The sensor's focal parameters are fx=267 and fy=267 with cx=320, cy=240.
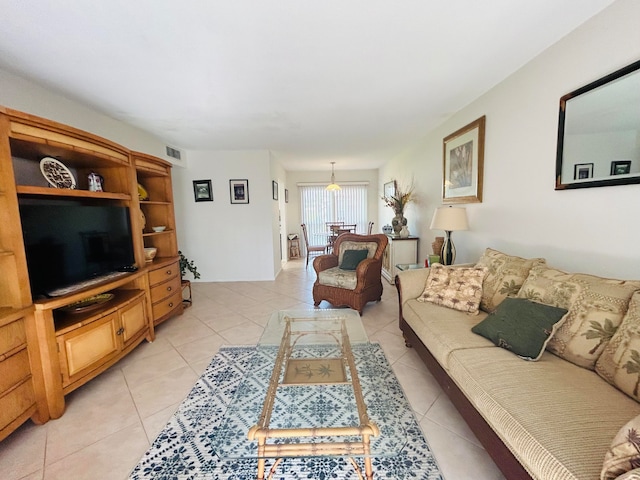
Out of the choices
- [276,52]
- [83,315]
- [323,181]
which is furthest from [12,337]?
[323,181]

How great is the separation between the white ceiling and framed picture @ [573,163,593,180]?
87 centimetres

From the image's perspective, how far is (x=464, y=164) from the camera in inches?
118

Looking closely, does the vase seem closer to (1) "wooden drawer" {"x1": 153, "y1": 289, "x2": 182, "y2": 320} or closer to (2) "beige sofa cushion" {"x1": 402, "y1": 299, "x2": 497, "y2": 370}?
(2) "beige sofa cushion" {"x1": 402, "y1": 299, "x2": 497, "y2": 370}

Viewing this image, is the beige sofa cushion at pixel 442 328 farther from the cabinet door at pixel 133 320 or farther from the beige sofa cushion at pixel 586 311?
the cabinet door at pixel 133 320

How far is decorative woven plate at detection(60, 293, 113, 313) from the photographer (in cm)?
203

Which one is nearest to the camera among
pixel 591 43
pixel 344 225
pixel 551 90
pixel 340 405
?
pixel 340 405

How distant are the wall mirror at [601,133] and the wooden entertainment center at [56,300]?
339 centimetres

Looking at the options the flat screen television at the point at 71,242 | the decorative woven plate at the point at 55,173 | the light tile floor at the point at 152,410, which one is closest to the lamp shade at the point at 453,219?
the light tile floor at the point at 152,410

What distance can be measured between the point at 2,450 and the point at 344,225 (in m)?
6.34

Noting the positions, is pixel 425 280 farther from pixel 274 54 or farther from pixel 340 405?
pixel 274 54

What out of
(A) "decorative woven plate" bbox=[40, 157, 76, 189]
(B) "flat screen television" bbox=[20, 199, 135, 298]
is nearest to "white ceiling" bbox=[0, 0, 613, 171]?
(A) "decorative woven plate" bbox=[40, 157, 76, 189]

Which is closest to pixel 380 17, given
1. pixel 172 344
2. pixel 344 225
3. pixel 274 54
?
pixel 274 54

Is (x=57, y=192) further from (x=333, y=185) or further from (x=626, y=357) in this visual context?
(x=333, y=185)

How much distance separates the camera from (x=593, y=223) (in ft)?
5.42
